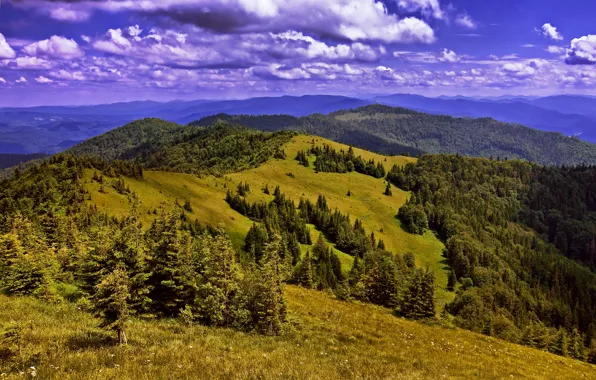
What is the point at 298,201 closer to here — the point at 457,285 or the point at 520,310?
the point at 457,285

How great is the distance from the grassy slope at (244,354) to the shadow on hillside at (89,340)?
4cm

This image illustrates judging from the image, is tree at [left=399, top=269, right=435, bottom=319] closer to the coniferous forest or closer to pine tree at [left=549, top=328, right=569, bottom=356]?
the coniferous forest

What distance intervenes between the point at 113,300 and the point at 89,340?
2979 millimetres

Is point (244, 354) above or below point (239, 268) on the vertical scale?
above

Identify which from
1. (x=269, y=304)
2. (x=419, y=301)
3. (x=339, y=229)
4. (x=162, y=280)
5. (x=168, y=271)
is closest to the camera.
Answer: (x=162, y=280)

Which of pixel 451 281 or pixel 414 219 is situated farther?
pixel 414 219

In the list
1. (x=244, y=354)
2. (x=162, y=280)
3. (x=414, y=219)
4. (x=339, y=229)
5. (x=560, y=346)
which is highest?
(x=244, y=354)

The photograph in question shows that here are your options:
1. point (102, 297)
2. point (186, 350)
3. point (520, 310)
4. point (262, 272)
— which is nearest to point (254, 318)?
point (262, 272)

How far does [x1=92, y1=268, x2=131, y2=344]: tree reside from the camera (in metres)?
15.4

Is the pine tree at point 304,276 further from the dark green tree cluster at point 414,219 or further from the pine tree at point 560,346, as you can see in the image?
the dark green tree cluster at point 414,219

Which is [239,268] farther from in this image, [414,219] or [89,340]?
[414,219]

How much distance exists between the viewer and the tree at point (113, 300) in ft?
50.6

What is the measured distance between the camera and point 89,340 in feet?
55.8

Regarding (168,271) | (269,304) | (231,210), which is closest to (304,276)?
(269,304)
